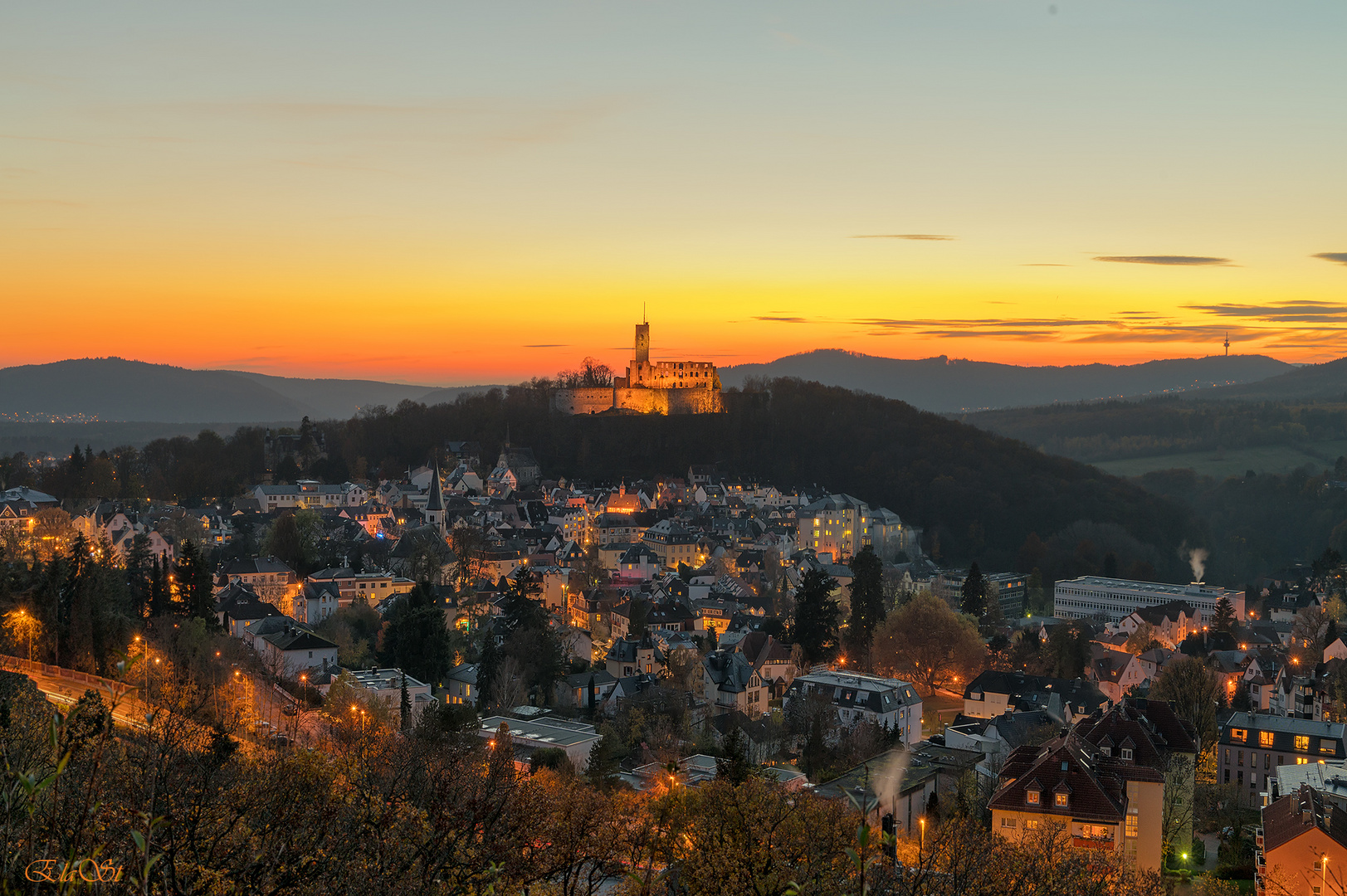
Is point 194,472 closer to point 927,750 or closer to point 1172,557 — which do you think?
point 927,750

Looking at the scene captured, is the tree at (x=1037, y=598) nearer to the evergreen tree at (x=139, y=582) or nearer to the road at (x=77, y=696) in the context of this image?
the evergreen tree at (x=139, y=582)

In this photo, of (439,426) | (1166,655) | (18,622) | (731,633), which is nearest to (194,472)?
(439,426)

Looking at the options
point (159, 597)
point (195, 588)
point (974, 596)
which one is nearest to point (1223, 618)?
point (974, 596)

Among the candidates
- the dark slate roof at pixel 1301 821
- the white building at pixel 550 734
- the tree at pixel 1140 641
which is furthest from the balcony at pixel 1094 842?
the tree at pixel 1140 641

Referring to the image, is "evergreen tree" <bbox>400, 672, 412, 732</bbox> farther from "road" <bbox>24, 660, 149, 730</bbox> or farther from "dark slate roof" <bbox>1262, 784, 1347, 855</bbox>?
"dark slate roof" <bbox>1262, 784, 1347, 855</bbox>

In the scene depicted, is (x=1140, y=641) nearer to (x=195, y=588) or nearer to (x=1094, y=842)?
(x=1094, y=842)
